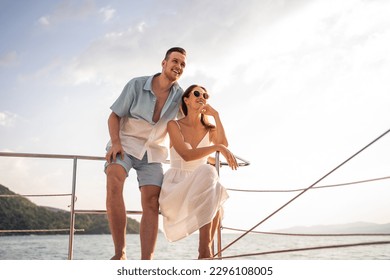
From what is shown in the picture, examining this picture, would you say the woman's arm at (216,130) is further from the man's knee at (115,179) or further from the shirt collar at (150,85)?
the man's knee at (115,179)

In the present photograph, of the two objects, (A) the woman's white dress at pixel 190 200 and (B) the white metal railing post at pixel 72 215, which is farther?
(B) the white metal railing post at pixel 72 215

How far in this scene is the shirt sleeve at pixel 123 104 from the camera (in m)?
2.54

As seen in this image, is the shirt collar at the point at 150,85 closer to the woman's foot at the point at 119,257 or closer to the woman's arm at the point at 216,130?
the woman's arm at the point at 216,130

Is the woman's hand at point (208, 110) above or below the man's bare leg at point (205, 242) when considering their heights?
above

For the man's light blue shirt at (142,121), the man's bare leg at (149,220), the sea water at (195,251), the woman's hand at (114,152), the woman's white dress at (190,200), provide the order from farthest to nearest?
the sea water at (195,251) → the man's light blue shirt at (142,121) → the woman's hand at (114,152) → the man's bare leg at (149,220) → the woman's white dress at (190,200)

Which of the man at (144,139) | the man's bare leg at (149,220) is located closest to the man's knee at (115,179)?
the man at (144,139)

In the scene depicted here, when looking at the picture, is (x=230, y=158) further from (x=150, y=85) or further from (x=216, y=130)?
(x=150, y=85)

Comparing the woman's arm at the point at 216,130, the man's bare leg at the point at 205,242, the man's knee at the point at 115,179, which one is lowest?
the man's bare leg at the point at 205,242

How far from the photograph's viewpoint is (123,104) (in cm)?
255

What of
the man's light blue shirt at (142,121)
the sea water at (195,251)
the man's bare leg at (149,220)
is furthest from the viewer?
the sea water at (195,251)

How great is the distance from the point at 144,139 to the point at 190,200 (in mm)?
550

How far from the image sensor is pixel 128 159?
96.7 inches

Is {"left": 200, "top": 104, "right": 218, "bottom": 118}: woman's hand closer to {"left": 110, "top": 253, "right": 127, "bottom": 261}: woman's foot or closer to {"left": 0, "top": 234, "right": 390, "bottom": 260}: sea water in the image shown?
{"left": 110, "top": 253, "right": 127, "bottom": 261}: woman's foot

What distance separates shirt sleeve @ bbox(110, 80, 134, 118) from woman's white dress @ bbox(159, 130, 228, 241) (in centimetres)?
46
